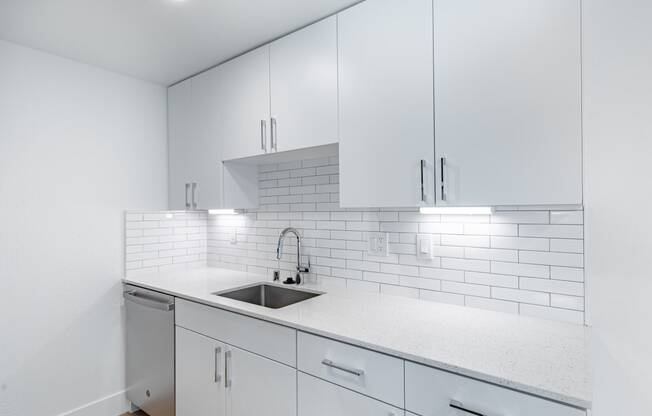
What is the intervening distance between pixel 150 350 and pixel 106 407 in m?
0.56

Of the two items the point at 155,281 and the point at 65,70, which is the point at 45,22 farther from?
the point at 155,281

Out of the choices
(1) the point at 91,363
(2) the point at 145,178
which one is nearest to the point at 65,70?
(2) the point at 145,178

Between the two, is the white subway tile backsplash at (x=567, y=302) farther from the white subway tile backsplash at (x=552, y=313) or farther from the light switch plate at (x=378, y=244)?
the light switch plate at (x=378, y=244)

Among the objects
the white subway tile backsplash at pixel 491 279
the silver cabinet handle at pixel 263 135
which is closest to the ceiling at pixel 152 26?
the silver cabinet handle at pixel 263 135

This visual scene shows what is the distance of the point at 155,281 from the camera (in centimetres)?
229

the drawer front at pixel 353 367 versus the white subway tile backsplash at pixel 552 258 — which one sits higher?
the white subway tile backsplash at pixel 552 258

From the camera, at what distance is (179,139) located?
2564 mm

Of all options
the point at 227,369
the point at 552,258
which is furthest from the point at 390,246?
the point at 227,369

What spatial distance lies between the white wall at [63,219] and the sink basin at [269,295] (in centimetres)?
96

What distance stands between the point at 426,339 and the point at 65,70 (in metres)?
2.55

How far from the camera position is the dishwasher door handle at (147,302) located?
6.68 ft

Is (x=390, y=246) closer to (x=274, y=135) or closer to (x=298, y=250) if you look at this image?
(x=298, y=250)

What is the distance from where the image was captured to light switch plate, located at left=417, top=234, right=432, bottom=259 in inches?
67.5

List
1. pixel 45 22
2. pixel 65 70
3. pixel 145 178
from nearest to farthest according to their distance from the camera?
pixel 45 22 → pixel 65 70 → pixel 145 178
